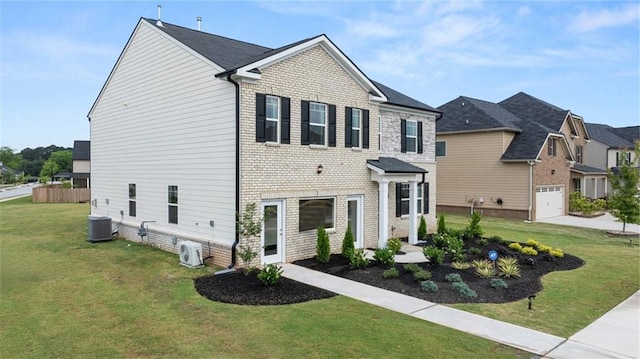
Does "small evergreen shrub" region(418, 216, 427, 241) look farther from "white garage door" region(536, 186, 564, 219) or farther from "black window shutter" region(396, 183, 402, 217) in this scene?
"white garage door" region(536, 186, 564, 219)

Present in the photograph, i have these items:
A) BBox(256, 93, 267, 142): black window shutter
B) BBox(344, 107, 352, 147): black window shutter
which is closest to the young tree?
BBox(344, 107, 352, 147): black window shutter

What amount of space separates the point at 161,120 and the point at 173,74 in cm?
177

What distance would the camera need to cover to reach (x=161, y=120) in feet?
48.5

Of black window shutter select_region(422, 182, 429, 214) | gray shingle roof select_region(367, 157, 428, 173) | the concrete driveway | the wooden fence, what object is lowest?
the concrete driveway

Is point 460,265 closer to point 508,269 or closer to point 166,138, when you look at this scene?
point 508,269

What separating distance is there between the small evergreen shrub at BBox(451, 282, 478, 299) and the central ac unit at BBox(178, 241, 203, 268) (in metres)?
7.16

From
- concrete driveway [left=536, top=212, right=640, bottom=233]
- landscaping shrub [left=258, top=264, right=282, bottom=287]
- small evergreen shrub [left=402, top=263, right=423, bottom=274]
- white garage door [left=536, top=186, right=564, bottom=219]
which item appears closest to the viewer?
landscaping shrub [left=258, top=264, right=282, bottom=287]

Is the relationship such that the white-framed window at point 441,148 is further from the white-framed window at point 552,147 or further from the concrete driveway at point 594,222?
the concrete driveway at point 594,222

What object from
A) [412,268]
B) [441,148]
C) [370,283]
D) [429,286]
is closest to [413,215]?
[412,268]

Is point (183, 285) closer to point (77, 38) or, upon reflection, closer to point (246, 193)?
point (246, 193)

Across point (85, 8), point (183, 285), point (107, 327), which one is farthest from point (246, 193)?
point (85, 8)

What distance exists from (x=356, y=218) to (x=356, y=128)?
332cm

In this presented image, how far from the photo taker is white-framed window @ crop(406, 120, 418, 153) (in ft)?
61.2

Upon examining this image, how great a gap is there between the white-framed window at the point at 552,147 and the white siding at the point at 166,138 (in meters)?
24.4
